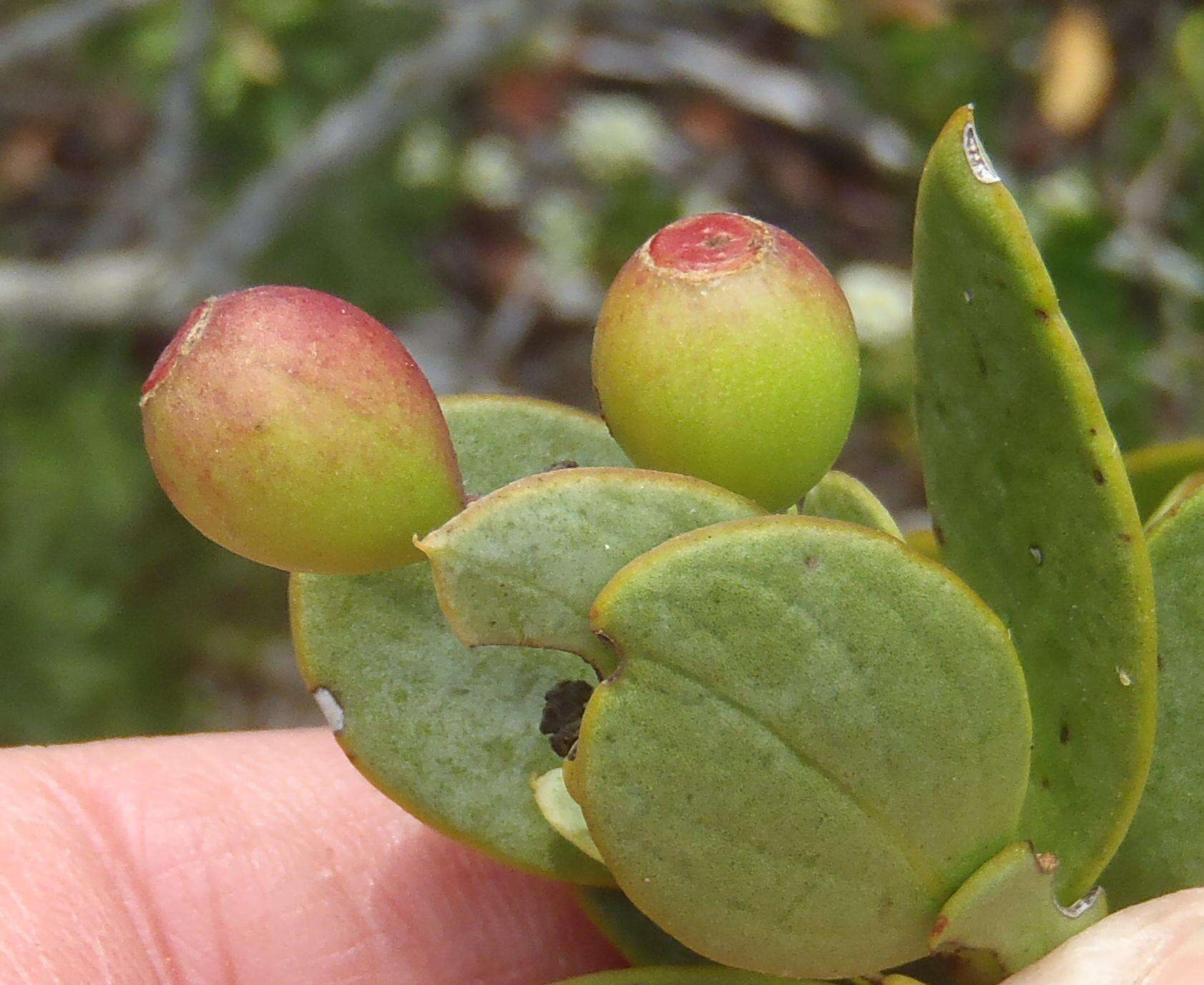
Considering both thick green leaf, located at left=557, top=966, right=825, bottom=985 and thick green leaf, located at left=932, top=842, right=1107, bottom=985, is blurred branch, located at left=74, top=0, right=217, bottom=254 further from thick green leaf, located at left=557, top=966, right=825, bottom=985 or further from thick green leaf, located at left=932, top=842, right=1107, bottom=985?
thick green leaf, located at left=932, top=842, right=1107, bottom=985

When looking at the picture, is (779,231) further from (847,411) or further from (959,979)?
(959,979)

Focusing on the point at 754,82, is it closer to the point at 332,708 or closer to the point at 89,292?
the point at 89,292

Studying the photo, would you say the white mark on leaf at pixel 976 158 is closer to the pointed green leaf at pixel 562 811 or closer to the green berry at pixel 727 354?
the green berry at pixel 727 354

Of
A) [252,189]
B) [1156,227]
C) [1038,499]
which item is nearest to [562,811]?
[1038,499]

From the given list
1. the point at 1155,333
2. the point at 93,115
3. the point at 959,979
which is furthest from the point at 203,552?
the point at 959,979

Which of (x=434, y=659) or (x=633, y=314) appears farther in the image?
(x=434, y=659)

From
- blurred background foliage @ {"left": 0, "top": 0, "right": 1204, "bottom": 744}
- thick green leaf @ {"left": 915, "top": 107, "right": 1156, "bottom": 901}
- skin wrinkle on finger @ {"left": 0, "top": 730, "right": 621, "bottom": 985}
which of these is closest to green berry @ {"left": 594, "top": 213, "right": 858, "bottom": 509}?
thick green leaf @ {"left": 915, "top": 107, "right": 1156, "bottom": 901}

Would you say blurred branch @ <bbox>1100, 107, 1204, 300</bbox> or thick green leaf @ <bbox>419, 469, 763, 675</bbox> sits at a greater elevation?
thick green leaf @ <bbox>419, 469, 763, 675</bbox>

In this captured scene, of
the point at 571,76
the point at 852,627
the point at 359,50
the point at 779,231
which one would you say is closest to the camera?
the point at 852,627
